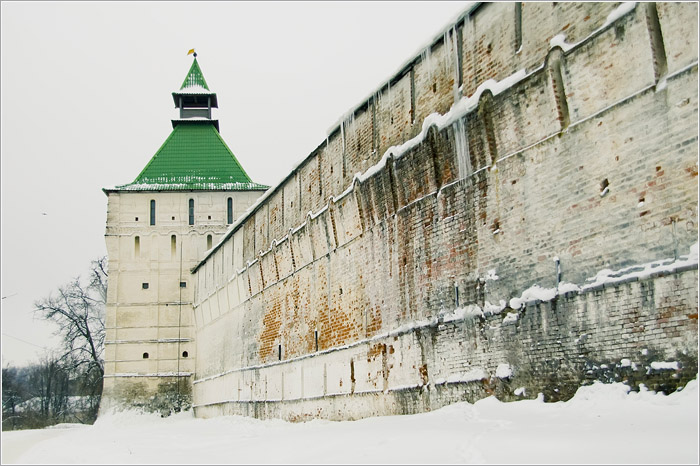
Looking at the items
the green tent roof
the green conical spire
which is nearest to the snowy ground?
the green tent roof

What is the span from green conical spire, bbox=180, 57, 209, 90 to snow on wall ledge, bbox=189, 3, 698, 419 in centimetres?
2159

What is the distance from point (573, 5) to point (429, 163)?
11.5ft

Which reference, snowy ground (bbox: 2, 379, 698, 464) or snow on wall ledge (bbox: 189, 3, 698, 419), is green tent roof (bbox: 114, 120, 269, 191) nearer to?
snow on wall ledge (bbox: 189, 3, 698, 419)

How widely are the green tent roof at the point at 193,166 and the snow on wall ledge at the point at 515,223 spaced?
16460 mm

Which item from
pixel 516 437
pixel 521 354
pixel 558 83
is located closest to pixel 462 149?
pixel 558 83

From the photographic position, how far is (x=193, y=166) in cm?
3356

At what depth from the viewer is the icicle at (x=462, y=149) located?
1109 centimetres

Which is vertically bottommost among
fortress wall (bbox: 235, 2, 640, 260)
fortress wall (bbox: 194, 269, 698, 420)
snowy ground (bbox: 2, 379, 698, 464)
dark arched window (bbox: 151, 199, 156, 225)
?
snowy ground (bbox: 2, 379, 698, 464)

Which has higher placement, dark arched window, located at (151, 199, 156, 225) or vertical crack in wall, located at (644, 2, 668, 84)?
dark arched window, located at (151, 199, 156, 225)

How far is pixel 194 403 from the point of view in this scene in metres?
29.8

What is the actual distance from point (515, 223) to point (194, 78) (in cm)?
2974

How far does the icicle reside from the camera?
11086 millimetres

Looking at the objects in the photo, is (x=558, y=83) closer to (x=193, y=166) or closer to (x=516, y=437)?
(x=516, y=437)

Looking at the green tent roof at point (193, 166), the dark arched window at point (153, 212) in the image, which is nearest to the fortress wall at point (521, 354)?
the dark arched window at point (153, 212)
